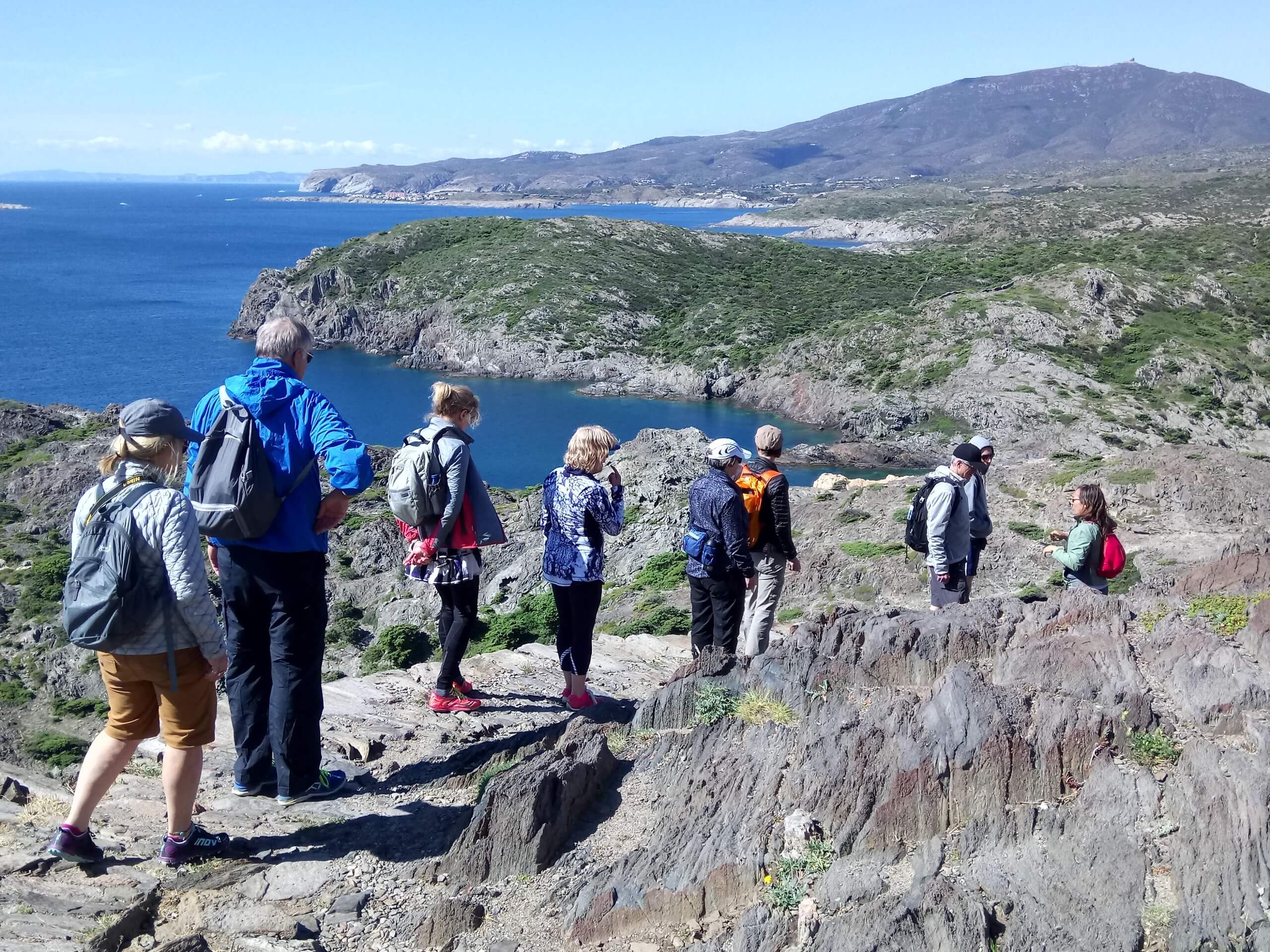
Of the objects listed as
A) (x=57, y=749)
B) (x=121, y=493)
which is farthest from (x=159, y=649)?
(x=57, y=749)

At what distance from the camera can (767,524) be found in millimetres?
8133

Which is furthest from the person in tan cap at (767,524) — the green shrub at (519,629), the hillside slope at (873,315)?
the hillside slope at (873,315)

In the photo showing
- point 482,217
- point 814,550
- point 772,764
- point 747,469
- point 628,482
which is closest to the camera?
point 772,764

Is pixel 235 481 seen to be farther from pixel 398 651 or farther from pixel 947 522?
pixel 398 651

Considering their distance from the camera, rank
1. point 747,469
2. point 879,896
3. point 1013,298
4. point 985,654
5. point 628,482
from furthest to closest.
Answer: point 1013,298, point 628,482, point 747,469, point 985,654, point 879,896

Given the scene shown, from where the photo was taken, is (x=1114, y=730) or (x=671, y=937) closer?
(x=671, y=937)

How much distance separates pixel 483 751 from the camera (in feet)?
23.0

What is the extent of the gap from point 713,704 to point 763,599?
2204 mm

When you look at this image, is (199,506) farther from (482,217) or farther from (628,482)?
(482,217)

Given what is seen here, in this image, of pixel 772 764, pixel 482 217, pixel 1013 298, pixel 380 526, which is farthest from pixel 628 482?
pixel 482 217

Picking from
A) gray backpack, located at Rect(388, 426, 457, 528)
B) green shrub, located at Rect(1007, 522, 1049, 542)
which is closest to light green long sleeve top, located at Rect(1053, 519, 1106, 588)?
gray backpack, located at Rect(388, 426, 457, 528)

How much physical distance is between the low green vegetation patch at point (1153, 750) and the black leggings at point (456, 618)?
4.24 meters

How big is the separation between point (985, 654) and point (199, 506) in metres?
5.00

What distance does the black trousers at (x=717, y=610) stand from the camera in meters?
8.07
